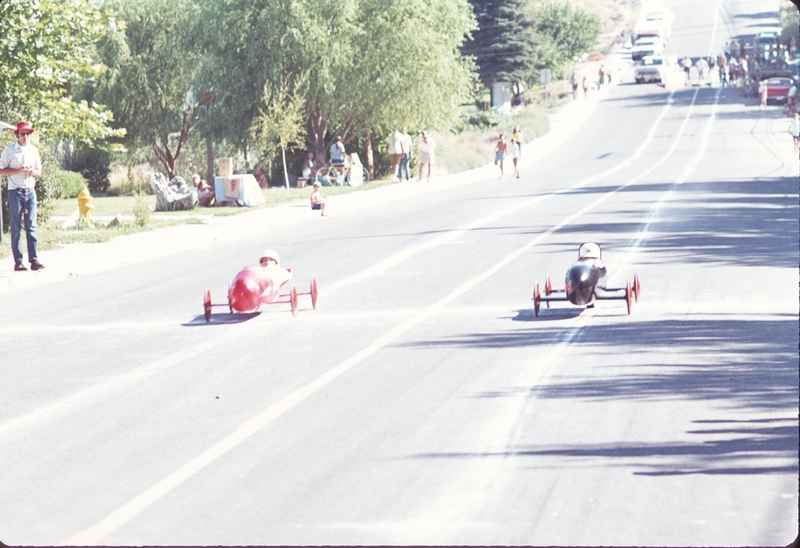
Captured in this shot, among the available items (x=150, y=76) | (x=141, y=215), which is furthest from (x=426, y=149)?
(x=141, y=215)

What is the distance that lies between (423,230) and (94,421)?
587 inches

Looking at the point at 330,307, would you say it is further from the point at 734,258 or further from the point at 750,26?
the point at 750,26

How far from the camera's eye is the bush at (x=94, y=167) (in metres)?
45.8

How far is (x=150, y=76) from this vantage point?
Result: 1788 inches

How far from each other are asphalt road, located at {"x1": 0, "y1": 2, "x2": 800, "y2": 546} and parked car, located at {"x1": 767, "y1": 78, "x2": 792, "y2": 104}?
2251 inches

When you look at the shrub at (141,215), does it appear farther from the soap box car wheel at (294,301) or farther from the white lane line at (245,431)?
the soap box car wheel at (294,301)

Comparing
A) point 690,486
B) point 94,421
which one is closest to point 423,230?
point 94,421

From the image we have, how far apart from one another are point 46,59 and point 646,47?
82.0 meters

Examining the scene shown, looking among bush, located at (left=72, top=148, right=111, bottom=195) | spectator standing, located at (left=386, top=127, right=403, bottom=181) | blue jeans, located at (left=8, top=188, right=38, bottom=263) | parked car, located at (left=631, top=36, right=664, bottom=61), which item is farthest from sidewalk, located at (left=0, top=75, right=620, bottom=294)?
parked car, located at (left=631, top=36, right=664, bottom=61)

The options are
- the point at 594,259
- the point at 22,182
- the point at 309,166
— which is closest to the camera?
the point at 594,259

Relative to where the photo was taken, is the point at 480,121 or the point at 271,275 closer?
the point at 271,275

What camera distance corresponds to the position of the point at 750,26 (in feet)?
427

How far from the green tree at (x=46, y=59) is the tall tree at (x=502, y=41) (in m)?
47.1

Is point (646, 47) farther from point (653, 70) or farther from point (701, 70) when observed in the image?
point (653, 70)
